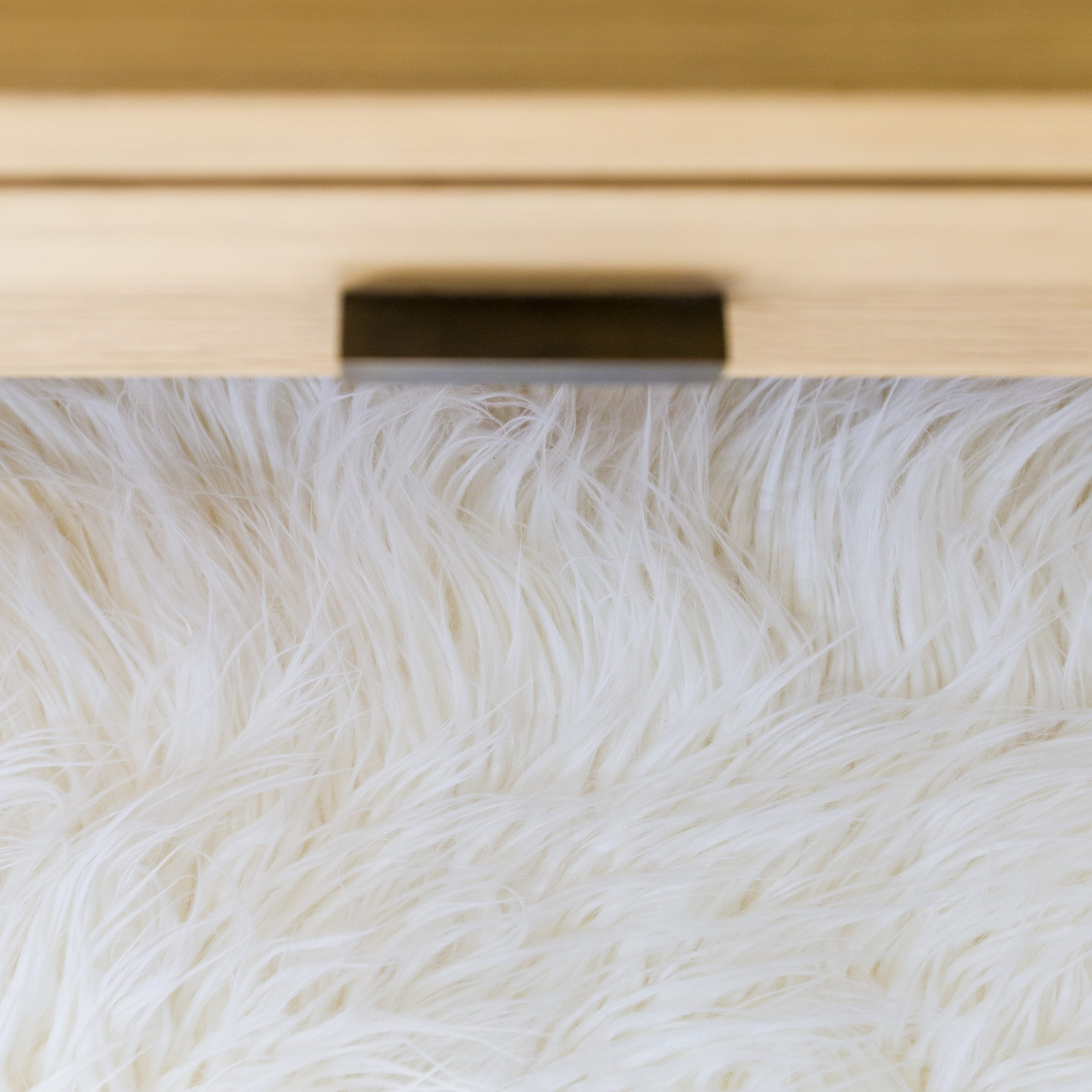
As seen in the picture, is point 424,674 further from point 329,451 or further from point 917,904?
point 917,904

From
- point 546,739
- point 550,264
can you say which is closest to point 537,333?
point 550,264

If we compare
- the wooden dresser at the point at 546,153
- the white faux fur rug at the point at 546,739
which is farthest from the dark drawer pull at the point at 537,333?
the white faux fur rug at the point at 546,739

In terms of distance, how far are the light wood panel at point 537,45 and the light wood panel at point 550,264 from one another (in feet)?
0.10

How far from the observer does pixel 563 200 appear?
202mm

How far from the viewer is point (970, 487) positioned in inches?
17.3

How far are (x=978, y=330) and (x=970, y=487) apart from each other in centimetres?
19

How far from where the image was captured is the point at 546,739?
41cm

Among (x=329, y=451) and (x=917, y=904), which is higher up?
(x=329, y=451)

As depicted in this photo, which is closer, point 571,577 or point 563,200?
point 563,200

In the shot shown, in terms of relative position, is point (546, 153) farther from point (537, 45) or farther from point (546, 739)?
point (546, 739)

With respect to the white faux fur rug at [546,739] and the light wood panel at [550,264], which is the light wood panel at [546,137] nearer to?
the light wood panel at [550,264]

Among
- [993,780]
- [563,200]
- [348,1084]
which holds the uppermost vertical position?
[563,200]

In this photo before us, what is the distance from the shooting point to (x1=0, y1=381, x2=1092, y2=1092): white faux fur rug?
39 cm

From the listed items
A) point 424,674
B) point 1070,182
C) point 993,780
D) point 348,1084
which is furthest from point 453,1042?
point 1070,182
